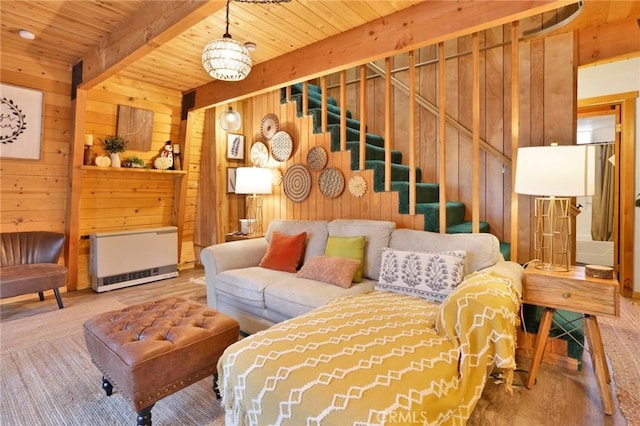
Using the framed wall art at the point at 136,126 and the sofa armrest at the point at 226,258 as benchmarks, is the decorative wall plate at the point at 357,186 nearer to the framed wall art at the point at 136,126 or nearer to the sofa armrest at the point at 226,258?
the sofa armrest at the point at 226,258

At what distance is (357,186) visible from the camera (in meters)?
3.22

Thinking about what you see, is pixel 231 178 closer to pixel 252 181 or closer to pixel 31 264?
pixel 252 181

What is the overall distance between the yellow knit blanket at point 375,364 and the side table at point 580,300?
299 millimetres

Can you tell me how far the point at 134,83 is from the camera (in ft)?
13.7

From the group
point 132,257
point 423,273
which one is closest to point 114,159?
point 132,257

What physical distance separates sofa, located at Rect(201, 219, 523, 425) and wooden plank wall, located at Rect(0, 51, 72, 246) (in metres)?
2.89

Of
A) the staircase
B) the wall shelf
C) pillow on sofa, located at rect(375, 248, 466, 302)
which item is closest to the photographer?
pillow on sofa, located at rect(375, 248, 466, 302)

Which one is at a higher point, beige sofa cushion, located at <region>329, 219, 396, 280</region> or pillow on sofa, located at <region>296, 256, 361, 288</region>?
beige sofa cushion, located at <region>329, 219, 396, 280</region>

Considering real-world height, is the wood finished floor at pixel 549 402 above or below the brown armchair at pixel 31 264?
below

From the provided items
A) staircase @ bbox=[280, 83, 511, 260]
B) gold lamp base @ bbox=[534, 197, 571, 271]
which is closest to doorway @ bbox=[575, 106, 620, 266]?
gold lamp base @ bbox=[534, 197, 571, 271]

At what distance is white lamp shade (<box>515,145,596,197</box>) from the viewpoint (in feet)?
6.20

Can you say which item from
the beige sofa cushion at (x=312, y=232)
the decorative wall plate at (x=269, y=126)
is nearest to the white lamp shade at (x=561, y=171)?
the beige sofa cushion at (x=312, y=232)

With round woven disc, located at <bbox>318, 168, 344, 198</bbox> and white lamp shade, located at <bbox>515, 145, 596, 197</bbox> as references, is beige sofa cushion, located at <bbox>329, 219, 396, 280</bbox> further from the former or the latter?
white lamp shade, located at <bbox>515, 145, 596, 197</bbox>

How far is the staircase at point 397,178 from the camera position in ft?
9.39
